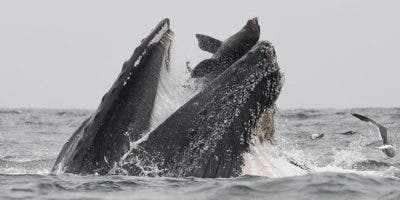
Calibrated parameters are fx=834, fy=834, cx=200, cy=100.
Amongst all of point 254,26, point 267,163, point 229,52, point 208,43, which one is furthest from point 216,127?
point 208,43

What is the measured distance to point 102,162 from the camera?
21.0 feet

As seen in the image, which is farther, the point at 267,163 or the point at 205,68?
the point at 205,68

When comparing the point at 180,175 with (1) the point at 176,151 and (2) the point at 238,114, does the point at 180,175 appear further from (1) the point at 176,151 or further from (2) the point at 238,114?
(2) the point at 238,114

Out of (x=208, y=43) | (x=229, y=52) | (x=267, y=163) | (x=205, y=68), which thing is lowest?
(x=267, y=163)

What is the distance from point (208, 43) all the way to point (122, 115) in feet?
4.02

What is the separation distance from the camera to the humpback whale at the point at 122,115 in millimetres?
6398

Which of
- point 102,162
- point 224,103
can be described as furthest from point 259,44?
point 102,162

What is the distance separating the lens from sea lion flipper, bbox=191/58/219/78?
A: 689 cm

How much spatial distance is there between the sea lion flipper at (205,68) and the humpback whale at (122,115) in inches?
11.5

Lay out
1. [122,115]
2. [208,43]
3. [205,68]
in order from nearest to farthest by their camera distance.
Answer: [122,115] → [205,68] → [208,43]

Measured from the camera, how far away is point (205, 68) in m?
6.90

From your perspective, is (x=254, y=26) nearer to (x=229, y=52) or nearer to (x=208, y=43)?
(x=229, y=52)

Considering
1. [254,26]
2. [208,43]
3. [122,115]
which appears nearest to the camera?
[122,115]

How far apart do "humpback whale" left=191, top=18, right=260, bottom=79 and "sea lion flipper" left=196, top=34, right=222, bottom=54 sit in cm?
30
